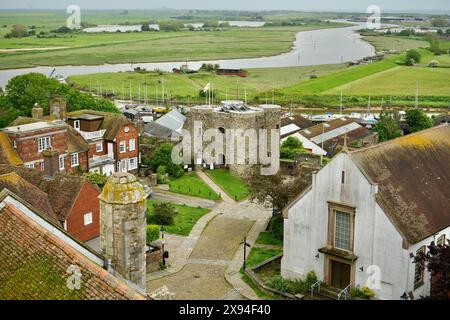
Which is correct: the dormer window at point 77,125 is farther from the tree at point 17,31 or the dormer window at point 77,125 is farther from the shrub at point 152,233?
the shrub at point 152,233

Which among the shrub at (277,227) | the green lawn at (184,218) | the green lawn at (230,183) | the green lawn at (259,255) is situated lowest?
the green lawn at (230,183)

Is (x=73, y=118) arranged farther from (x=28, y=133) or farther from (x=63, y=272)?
(x=63, y=272)

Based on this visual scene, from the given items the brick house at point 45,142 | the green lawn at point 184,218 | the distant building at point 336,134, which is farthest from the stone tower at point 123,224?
the distant building at point 336,134

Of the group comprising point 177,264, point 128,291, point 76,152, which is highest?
point 128,291

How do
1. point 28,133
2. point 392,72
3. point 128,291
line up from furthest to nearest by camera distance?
point 392,72, point 28,133, point 128,291

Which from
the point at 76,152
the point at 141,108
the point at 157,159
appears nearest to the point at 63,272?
the point at 76,152
